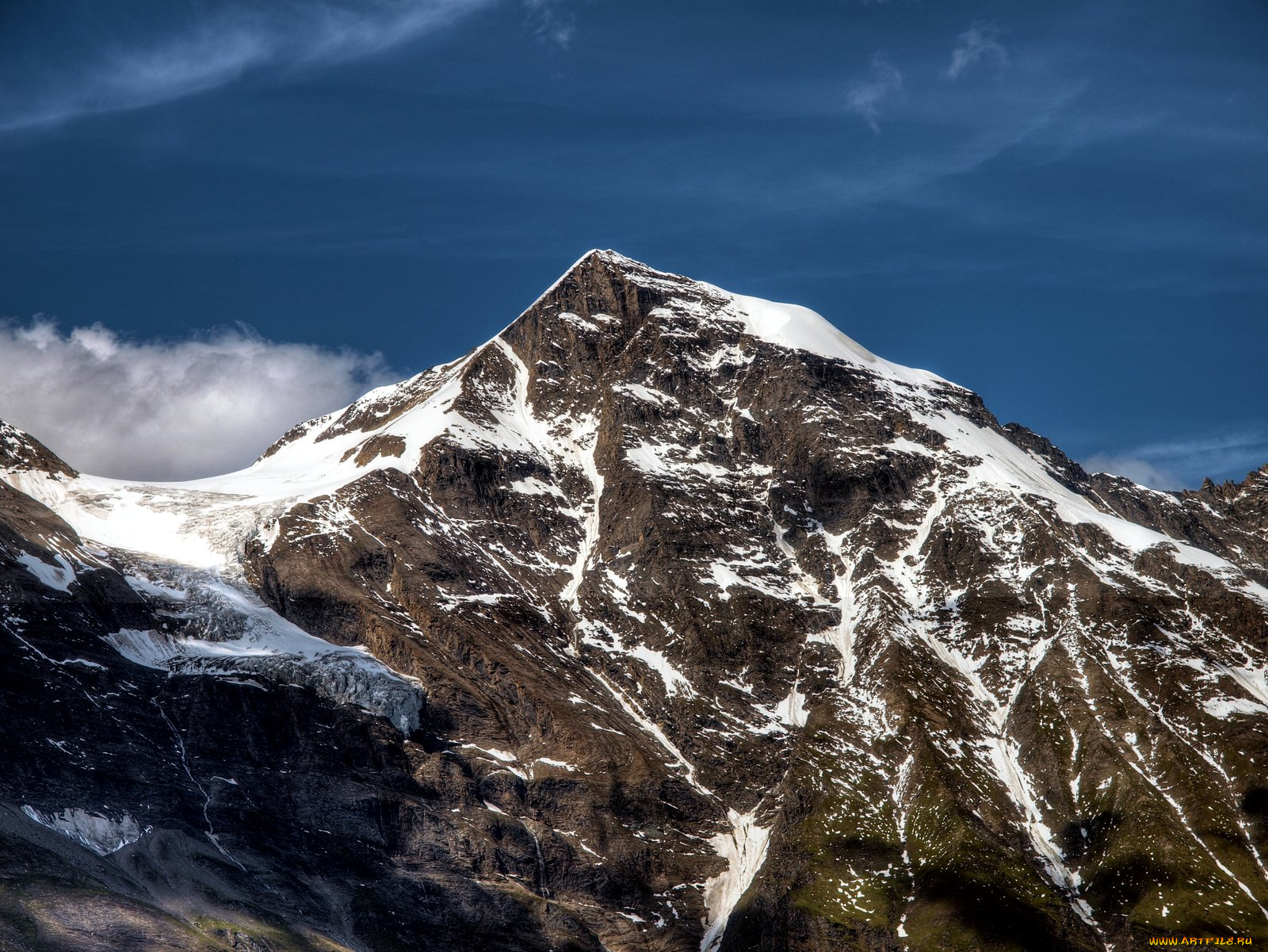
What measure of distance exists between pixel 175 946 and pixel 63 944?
50.3ft

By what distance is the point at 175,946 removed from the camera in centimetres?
19412

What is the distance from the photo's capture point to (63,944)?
7279 inches

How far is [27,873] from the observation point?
197750 mm

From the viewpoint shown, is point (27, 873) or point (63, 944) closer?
point (63, 944)

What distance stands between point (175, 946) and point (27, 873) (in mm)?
24034

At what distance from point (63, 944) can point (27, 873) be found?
17404mm
